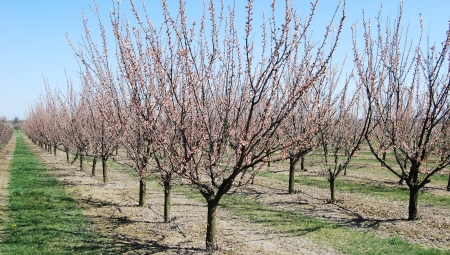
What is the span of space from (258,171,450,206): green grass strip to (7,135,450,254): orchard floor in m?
0.89

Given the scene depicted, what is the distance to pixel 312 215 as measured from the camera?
36.8 feet

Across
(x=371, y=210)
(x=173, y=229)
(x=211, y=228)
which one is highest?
(x=211, y=228)

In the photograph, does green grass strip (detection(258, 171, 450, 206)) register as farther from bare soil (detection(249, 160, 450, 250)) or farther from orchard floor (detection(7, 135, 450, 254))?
orchard floor (detection(7, 135, 450, 254))

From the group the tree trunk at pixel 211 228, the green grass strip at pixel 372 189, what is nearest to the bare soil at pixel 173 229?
the tree trunk at pixel 211 228

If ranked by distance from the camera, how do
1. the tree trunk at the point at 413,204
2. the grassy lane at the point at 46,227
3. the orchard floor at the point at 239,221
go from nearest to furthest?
the grassy lane at the point at 46,227 → the orchard floor at the point at 239,221 → the tree trunk at the point at 413,204

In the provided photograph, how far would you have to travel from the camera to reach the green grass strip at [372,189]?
13570 millimetres

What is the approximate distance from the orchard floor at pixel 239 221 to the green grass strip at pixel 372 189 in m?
0.89

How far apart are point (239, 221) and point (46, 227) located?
223 inches

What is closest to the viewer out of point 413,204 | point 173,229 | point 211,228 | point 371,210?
point 211,228

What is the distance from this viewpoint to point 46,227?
934 centimetres

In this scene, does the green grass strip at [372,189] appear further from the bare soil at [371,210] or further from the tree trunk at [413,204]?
the tree trunk at [413,204]

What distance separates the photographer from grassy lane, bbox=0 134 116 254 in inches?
303

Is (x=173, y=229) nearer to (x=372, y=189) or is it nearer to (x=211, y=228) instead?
(x=211, y=228)

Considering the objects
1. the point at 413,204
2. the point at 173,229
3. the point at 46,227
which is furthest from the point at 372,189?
the point at 46,227
